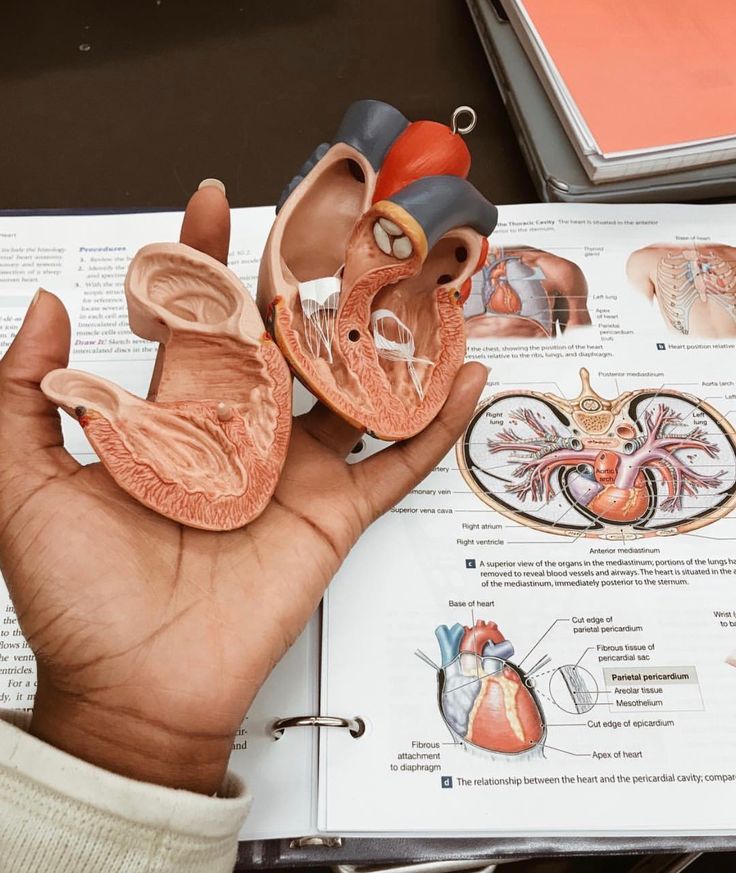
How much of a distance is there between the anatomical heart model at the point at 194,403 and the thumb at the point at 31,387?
0.03 m

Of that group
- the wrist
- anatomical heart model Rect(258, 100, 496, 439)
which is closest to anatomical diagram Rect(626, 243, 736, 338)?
anatomical heart model Rect(258, 100, 496, 439)

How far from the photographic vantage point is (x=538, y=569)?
65 cm

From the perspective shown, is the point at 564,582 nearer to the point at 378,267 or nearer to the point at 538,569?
the point at 538,569

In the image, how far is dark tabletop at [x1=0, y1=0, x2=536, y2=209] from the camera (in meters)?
0.89

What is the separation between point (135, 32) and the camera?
1.00 m

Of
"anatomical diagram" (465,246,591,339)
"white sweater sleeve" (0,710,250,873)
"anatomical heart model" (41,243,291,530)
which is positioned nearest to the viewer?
"white sweater sleeve" (0,710,250,873)

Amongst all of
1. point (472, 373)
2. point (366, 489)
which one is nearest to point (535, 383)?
point (472, 373)

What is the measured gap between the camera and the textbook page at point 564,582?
56 cm

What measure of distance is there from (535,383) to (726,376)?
0.71 feet

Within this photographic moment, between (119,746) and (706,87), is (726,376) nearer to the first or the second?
(706,87)

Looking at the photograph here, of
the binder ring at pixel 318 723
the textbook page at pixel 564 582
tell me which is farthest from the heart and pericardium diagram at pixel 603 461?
the binder ring at pixel 318 723

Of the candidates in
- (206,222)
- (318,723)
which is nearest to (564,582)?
(318,723)

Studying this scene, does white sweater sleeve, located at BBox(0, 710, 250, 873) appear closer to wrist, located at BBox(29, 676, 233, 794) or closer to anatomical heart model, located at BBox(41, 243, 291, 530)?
wrist, located at BBox(29, 676, 233, 794)

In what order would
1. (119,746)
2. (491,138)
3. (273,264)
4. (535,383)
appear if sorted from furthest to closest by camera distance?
(491,138), (535,383), (273,264), (119,746)
